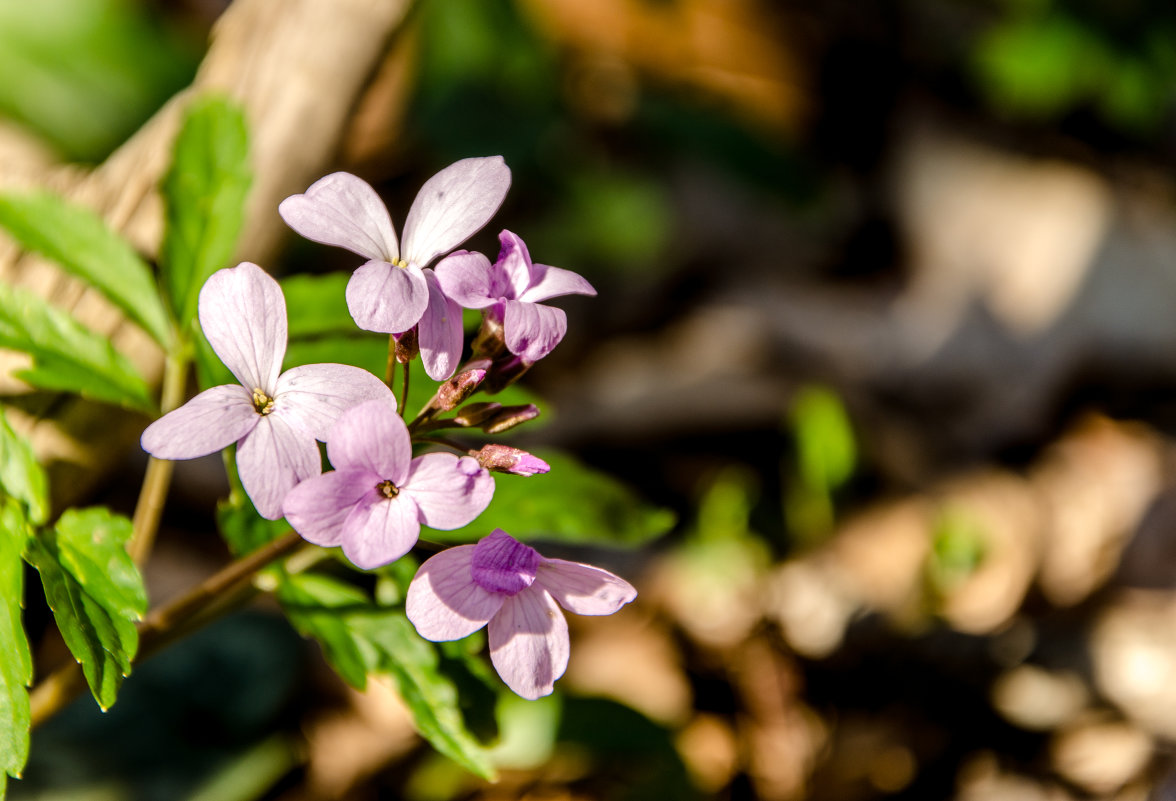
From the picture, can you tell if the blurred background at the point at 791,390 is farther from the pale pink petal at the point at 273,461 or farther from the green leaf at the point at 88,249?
the pale pink petal at the point at 273,461

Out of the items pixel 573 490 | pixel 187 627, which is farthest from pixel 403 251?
pixel 187 627

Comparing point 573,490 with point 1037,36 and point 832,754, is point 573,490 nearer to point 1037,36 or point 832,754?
point 832,754

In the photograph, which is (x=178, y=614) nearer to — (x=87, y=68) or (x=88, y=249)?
(x=88, y=249)

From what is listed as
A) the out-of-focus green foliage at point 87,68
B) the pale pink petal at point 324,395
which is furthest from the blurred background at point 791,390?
the pale pink petal at point 324,395

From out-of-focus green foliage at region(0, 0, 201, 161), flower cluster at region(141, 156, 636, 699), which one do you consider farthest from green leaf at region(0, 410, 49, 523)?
out-of-focus green foliage at region(0, 0, 201, 161)

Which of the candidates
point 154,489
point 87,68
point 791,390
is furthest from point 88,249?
point 791,390
